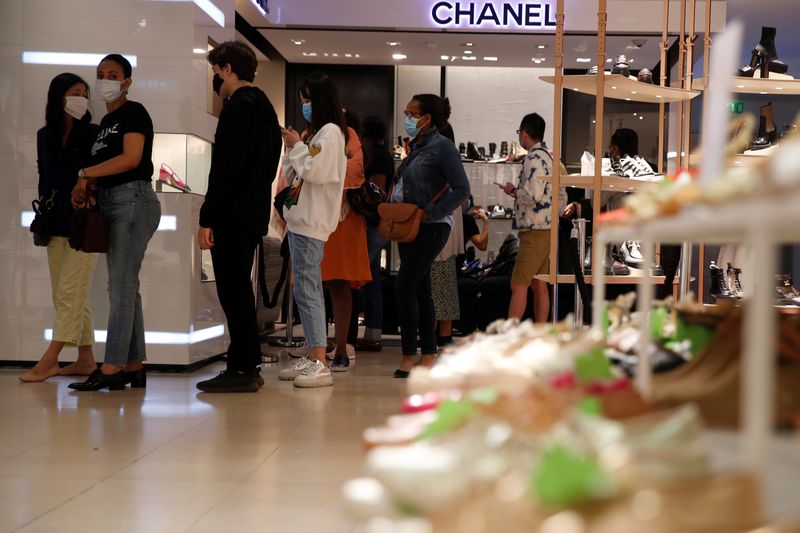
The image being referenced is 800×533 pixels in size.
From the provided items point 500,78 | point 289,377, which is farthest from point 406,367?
point 500,78

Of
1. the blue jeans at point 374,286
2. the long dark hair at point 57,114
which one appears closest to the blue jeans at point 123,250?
A: the long dark hair at point 57,114

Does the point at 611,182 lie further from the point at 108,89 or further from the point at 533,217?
the point at 108,89

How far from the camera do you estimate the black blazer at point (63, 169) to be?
17.1 ft

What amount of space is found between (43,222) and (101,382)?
0.94 m

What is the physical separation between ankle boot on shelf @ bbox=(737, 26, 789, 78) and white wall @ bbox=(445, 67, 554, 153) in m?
5.44

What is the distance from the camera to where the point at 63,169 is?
5211 millimetres

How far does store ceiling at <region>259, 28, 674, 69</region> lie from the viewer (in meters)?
9.24

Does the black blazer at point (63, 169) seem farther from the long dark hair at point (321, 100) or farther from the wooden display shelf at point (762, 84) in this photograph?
the wooden display shelf at point (762, 84)

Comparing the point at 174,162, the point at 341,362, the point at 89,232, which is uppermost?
the point at 174,162

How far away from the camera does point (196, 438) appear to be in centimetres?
382

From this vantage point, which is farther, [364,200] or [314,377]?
[364,200]

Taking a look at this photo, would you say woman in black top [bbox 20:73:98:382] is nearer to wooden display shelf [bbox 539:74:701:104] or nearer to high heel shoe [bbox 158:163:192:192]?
high heel shoe [bbox 158:163:192:192]

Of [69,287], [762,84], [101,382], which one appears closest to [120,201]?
[69,287]

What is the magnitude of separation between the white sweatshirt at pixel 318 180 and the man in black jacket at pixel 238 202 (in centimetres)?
15
